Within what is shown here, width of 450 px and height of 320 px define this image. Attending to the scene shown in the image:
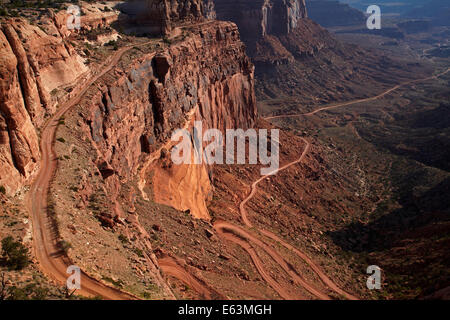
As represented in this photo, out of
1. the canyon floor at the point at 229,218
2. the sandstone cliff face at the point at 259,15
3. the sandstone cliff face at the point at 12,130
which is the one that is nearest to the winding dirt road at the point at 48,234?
the canyon floor at the point at 229,218

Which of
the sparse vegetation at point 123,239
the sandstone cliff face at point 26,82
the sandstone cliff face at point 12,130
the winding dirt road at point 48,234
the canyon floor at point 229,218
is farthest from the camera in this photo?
the sparse vegetation at point 123,239

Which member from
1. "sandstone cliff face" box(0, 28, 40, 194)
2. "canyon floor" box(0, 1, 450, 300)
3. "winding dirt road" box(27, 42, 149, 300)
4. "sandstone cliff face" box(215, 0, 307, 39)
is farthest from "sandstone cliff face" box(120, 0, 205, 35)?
"sandstone cliff face" box(215, 0, 307, 39)

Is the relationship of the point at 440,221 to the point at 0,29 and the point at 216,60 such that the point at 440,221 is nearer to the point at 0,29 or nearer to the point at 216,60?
the point at 216,60

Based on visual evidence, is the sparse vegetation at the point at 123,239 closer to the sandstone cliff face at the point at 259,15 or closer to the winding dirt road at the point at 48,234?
the winding dirt road at the point at 48,234

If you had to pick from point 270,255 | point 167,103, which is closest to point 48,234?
point 270,255

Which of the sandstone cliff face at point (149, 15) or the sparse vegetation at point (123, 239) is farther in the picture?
the sandstone cliff face at point (149, 15)

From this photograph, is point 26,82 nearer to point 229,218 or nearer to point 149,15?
point 229,218
